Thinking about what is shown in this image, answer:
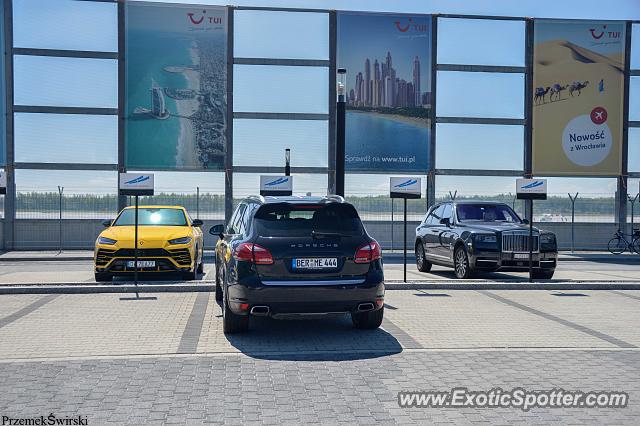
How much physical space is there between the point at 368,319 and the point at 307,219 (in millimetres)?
1521

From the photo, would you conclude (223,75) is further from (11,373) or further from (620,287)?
(11,373)

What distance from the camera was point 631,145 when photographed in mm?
28531

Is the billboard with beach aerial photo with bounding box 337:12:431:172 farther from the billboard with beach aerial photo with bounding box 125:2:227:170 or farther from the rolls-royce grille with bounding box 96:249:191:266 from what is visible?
the rolls-royce grille with bounding box 96:249:191:266

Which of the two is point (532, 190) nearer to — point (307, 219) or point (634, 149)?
point (307, 219)

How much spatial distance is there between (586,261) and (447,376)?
1915 centimetres

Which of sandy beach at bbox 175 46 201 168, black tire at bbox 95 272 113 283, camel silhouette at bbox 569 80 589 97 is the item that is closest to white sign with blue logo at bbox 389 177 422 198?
black tire at bbox 95 272 113 283

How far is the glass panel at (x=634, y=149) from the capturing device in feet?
93.4

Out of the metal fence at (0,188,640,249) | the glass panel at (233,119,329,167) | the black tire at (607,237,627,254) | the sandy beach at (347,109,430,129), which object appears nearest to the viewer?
the metal fence at (0,188,640,249)

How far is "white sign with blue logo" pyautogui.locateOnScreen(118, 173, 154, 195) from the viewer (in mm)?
12445

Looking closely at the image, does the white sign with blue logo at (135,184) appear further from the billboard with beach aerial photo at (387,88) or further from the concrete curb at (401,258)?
the billboard with beach aerial photo at (387,88)

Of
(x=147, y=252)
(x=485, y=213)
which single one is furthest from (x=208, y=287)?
(x=485, y=213)

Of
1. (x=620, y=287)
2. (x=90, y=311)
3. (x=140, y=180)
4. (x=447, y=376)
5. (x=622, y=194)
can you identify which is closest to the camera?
(x=447, y=376)

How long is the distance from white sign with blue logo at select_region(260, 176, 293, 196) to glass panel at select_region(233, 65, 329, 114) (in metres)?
6.60

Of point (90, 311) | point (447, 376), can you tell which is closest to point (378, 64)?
point (90, 311)
